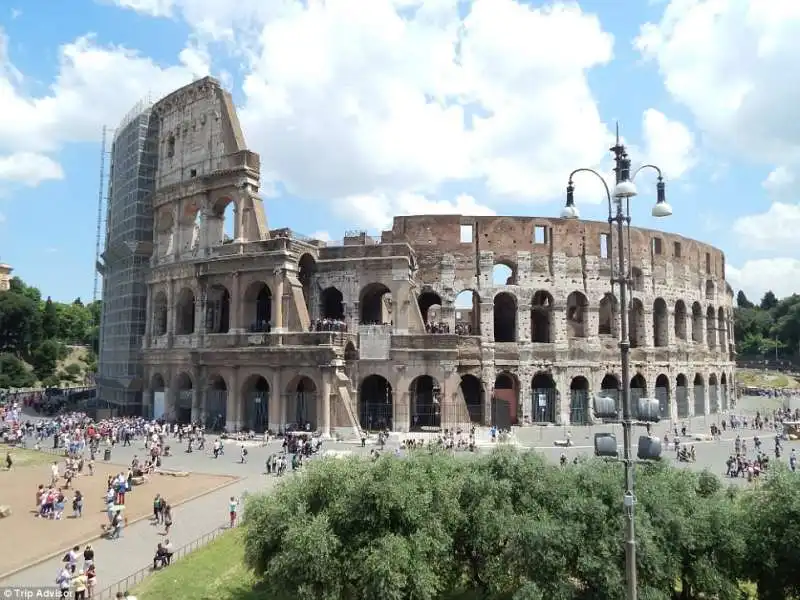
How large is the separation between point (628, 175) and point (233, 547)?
1376 cm

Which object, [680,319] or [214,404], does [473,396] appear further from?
[680,319]

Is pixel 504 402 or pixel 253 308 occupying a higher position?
pixel 253 308

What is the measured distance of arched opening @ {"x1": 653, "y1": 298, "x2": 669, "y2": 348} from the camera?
43406 millimetres

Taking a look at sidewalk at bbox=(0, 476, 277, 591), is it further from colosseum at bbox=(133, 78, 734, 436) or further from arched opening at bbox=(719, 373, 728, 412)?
arched opening at bbox=(719, 373, 728, 412)

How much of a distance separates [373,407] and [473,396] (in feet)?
24.4

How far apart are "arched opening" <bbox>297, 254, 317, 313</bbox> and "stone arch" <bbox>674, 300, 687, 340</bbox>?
90.0 feet

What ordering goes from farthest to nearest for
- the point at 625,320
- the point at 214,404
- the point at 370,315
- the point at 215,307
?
the point at 370,315
the point at 215,307
the point at 214,404
the point at 625,320

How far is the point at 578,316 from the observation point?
46.5m

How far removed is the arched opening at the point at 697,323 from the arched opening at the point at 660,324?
175 inches

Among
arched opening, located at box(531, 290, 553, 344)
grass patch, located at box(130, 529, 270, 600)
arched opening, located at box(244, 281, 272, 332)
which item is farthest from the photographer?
arched opening, located at box(531, 290, 553, 344)

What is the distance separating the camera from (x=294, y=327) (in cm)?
3416

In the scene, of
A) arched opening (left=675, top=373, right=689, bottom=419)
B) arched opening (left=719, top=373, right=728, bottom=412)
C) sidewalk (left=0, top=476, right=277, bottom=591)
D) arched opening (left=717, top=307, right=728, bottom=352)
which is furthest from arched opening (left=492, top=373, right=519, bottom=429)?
arched opening (left=717, top=307, right=728, bottom=352)

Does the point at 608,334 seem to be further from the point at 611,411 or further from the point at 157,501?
the point at 611,411

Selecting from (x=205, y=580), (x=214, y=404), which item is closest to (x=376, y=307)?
(x=214, y=404)
